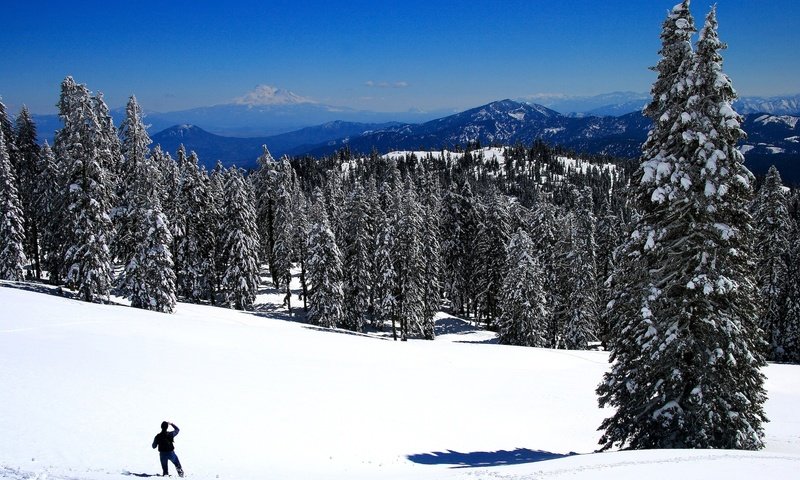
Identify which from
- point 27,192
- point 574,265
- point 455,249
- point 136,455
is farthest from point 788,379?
point 27,192

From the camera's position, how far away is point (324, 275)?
47594 millimetres

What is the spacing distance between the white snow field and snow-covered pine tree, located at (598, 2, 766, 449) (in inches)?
64.1

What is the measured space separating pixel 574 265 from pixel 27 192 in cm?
5531

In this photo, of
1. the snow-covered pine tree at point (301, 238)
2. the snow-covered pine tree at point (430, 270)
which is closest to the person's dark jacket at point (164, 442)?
the snow-covered pine tree at point (430, 270)

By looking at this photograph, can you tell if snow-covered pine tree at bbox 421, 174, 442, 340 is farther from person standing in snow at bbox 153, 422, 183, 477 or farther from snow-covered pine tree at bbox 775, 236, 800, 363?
person standing in snow at bbox 153, 422, 183, 477

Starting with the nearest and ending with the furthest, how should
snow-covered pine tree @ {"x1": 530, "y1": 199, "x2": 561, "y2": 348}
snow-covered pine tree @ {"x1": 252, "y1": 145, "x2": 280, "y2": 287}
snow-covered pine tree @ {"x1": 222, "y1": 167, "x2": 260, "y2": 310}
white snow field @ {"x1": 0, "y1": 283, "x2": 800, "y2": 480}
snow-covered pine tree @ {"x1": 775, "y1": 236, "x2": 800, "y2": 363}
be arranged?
white snow field @ {"x1": 0, "y1": 283, "x2": 800, "y2": 480}
snow-covered pine tree @ {"x1": 775, "y1": 236, "x2": 800, "y2": 363}
snow-covered pine tree @ {"x1": 222, "y1": 167, "x2": 260, "y2": 310}
snow-covered pine tree @ {"x1": 530, "y1": 199, "x2": 561, "y2": 348}
snow-covered pine tree @ {"x1": 252, "y1": 145, "x2": 280, "y2": 287}

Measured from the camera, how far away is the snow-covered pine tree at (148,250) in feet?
118

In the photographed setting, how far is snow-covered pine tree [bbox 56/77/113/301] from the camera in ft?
104

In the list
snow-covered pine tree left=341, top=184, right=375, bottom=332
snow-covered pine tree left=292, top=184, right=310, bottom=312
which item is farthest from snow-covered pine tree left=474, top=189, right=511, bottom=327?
snow-covered pine tree left=292, top=184, right=310, bottom=312

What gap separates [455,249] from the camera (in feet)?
201

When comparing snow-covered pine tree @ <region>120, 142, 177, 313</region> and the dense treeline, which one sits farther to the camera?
snow-covered pine tree @ <region>120, 142, 177, 313</region>

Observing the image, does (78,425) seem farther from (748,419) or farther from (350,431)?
(748,419)

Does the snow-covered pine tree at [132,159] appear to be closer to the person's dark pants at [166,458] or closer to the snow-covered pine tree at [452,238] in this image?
the person's dark pants at [166,458]

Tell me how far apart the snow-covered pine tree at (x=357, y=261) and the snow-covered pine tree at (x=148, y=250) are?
61.3 feet
